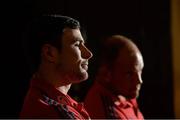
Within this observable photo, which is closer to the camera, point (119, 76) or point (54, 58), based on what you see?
point (54, 58)

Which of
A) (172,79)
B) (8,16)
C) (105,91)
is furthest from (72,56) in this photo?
(172,79)

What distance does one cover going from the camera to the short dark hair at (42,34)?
Answer: 1850mm

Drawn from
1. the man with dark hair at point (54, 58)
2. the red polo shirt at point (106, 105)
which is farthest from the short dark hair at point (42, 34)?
the red polo shirt at point (106, 105)

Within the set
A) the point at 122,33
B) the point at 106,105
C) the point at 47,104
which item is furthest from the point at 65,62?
the point at 122,33

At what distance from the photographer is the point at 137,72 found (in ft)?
8.61

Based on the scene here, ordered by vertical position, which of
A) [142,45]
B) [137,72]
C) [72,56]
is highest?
[72,56]

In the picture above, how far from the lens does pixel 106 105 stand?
2512 millimetres

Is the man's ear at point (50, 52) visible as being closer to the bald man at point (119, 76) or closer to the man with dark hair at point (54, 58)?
the man with dark hair at point (54, 58)

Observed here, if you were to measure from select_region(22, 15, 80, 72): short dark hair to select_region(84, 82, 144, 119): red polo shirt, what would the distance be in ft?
2.20

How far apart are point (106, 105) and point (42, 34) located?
798 mm

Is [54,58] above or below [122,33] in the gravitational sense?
above

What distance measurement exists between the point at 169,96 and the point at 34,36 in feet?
7.50

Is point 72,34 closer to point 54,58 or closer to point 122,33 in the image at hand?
point 54,58

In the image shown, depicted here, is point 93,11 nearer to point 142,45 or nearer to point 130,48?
point 142,45
